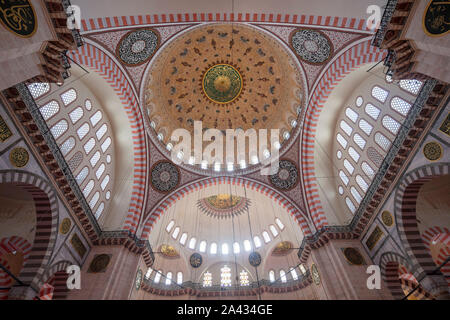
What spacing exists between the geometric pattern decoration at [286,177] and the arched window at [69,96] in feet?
31.9

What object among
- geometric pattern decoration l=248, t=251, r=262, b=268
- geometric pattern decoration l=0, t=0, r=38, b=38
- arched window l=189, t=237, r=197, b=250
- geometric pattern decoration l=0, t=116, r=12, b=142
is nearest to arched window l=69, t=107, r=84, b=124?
geometric pattern decoration l=0, t=116, r=12, b=142

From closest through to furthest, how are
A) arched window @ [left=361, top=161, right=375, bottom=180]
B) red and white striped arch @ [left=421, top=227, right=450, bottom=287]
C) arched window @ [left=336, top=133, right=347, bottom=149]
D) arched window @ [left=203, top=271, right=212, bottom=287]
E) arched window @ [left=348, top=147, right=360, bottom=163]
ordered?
red and white striped arch @ [left=421, top=227, right=450, bottom=287]
arched window @ [left=361, top=161, right=375, bottom=180]
arched window @ [left=348, top=147, right=360, bottom=163]
arched window @ [left=336, top=133, right=347, bottom=149]
arched window @ [left=203, top=271, right=212, bottom=287]

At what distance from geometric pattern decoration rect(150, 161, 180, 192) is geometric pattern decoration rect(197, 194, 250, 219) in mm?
4630

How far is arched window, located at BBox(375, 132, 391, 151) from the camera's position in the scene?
835cm

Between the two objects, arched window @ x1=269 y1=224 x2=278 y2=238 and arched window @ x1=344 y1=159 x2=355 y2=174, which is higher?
arched window @ x1=269 y1=224 x2=278 y2=238

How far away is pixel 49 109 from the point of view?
744 cm

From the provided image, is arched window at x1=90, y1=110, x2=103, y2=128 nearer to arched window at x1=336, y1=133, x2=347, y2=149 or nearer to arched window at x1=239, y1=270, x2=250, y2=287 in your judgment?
arched window at x1=336, y1=133, x2=347, y2=149

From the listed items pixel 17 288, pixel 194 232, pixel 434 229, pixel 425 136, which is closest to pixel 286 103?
pixel 425 136

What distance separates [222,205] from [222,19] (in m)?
12.7

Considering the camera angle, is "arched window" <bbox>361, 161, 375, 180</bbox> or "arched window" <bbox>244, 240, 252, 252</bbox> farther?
"arched window" <bbox>244, 240, 252, 252</bbox>

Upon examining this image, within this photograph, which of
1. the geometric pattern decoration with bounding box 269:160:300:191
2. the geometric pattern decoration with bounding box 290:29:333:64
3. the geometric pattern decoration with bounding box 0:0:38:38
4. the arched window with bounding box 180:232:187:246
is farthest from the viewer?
the arched window with bounding box 180:232:187:246

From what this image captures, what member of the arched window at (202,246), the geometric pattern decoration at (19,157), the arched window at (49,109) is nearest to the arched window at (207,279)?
the arched window at (202,246)

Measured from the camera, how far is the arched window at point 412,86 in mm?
7180
